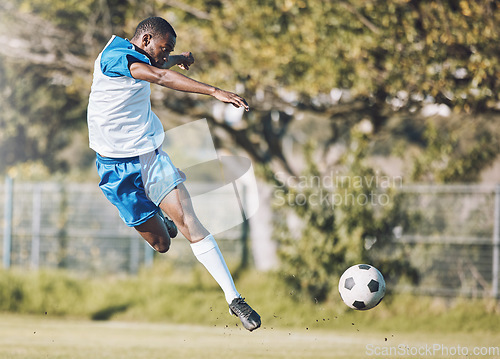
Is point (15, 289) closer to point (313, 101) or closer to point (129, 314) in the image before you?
point (129, 314)

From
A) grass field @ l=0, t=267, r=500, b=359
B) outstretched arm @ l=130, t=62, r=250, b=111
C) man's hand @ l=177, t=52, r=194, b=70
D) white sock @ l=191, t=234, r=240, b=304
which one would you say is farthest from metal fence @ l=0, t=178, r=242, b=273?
outstretched arm @ l=130, t=62, r=250, b=111

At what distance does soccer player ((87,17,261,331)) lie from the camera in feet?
17.1

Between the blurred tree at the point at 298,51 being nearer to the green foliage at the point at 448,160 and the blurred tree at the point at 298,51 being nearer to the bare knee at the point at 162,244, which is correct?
the green foliage at the point at 448,160

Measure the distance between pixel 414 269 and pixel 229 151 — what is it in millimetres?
6016

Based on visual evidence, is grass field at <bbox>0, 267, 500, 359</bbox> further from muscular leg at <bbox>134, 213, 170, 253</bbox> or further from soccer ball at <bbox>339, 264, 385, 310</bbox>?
muscular leg at <bbox>134, 213, 170, 253</bbox>

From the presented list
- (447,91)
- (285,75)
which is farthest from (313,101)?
(447,91)

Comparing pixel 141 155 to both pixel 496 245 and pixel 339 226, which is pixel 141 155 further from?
pixel 496 245

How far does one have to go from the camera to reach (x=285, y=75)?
1130 cm

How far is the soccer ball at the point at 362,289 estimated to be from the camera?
19.2 feet

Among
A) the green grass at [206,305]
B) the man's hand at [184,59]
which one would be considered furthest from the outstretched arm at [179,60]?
the green grass at [206,305]

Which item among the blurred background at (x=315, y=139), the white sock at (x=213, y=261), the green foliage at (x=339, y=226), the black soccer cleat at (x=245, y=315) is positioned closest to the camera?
the black soccer cleat at (x=245, y=315)

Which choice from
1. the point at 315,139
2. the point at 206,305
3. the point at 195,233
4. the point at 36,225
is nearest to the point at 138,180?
the point at 195,233

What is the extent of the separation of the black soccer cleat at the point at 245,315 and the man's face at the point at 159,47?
185 cm

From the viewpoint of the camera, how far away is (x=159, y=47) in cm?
523
